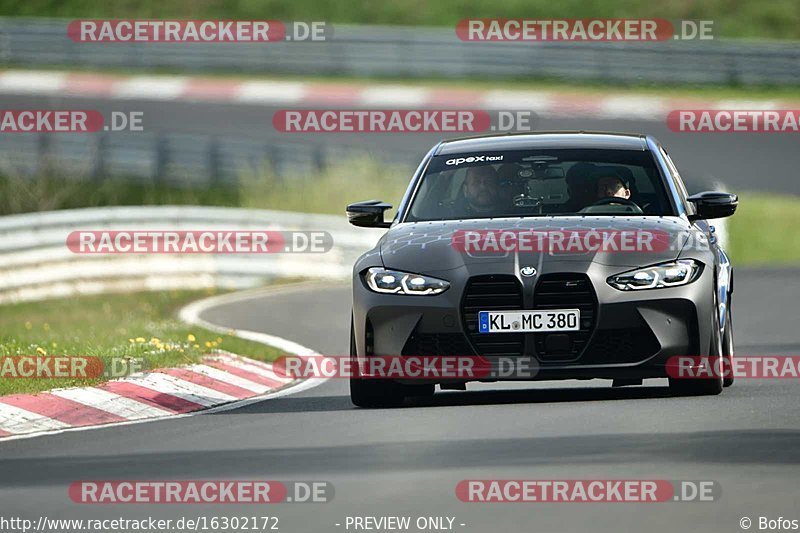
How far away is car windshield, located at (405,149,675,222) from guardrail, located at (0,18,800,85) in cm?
2639

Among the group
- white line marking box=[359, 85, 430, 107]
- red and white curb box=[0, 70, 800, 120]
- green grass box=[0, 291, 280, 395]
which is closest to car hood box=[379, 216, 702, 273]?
green grass box=[0, 291, 280, 395]

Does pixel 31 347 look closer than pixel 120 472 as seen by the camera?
No

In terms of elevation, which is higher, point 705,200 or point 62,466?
point 705,200

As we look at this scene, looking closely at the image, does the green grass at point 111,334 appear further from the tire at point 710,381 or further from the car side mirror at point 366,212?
the tire at point 710,381

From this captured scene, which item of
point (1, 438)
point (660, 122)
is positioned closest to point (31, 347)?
point (1, 438)

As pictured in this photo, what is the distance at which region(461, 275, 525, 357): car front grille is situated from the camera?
1048 centimetres

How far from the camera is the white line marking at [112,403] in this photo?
11.8m

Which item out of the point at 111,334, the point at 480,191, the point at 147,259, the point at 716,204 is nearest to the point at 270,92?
the point at 147,259

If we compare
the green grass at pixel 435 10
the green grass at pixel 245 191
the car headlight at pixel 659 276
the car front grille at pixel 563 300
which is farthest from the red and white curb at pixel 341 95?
the car front grille at pixel 563 300

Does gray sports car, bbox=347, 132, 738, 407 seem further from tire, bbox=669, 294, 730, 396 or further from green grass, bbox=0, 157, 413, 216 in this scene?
green grass, bbox=0, 157, 413, 216

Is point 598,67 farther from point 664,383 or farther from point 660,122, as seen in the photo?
point 664,383

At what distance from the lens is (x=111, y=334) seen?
1644 cm

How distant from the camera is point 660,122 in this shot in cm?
3556

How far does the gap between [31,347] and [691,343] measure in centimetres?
559
